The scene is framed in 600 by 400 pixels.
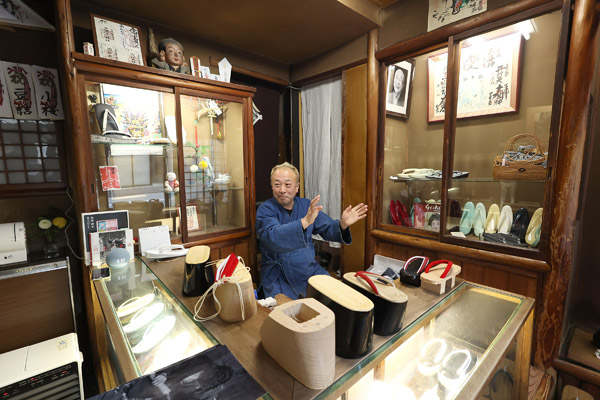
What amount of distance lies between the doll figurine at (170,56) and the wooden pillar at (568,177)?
8.87 ft

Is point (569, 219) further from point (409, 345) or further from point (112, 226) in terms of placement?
point (112, 226)

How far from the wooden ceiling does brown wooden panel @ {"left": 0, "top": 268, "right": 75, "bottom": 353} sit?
217 cm

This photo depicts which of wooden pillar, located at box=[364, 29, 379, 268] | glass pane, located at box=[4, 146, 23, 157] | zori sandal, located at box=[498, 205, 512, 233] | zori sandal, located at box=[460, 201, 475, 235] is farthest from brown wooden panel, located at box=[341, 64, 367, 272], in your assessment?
glass pane, located at box=[4, 146, 23, 157]

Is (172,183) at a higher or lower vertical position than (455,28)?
lower

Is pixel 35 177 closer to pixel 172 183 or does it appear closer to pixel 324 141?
pixel 172 183

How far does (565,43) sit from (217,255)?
9.77 ft

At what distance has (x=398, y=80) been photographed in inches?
110

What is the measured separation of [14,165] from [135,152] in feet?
2.68

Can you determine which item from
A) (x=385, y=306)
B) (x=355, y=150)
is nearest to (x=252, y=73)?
(x=355, y=150)

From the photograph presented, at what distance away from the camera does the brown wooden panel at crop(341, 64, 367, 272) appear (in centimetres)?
286

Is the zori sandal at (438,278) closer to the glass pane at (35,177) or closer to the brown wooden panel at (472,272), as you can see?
the brown wooden panel at (472,272)

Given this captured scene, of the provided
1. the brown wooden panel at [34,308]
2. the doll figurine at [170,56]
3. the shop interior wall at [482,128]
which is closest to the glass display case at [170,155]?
the doll figurine at [170,56]

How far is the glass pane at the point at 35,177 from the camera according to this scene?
2.19 metres

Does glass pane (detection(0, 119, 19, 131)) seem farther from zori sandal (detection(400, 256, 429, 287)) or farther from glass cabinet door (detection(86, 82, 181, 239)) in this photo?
zori sandal (detection(400, 256, 429, 287))
